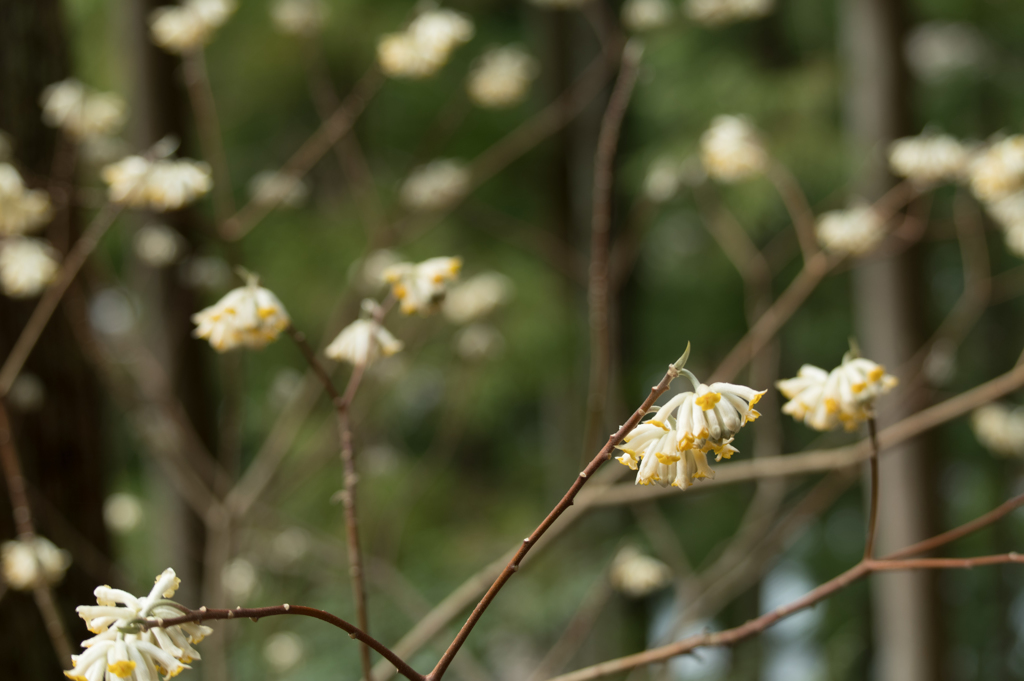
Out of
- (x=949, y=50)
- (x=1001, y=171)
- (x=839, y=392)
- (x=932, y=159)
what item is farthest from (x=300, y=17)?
(x=949, y=50)

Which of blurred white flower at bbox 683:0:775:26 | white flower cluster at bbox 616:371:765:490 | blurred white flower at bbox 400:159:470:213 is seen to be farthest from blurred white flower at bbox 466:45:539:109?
white flower cluster at bbox 616:371:765:490

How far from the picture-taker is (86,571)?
1.90 m

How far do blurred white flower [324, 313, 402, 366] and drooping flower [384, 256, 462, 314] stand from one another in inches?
2.1

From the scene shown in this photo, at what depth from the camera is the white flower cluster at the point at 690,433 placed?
0.68 meters

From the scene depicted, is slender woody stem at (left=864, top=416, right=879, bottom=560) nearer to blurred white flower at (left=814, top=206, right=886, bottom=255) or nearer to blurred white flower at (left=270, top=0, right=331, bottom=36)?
blurred white flower at (left=814, top=206, right=886, bottom=255)

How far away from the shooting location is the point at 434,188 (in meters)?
2.67

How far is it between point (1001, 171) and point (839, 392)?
113 cm

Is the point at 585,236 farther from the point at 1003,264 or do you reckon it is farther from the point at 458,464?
the point at 1003,264

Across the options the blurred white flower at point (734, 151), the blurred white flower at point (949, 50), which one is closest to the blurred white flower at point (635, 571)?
the blurred white flower at point (734, 151)

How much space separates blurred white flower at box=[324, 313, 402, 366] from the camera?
110 centimetres

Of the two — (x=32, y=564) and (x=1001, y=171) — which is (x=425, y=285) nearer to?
(x=32, y=564)

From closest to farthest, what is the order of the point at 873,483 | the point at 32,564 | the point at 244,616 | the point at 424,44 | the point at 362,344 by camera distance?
the point at 244,616 → the point at 873,483 → the point at 362,344 → the point at 32,564 → the point at 424,44

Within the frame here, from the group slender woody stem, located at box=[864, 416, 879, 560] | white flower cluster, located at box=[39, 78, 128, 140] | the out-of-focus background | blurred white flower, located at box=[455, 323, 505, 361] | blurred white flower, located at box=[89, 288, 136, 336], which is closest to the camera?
Result: slender woody stem, located at box=[864, 416, 879, 560]

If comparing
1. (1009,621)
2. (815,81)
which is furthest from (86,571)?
(1009,621)
